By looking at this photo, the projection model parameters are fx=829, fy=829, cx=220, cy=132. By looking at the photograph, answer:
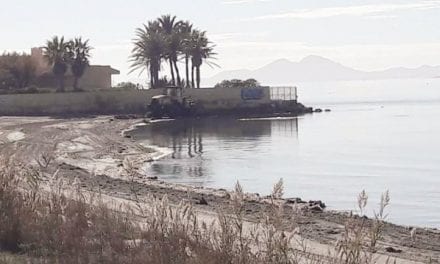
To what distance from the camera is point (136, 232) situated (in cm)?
927

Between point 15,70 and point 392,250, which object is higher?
point 15,70

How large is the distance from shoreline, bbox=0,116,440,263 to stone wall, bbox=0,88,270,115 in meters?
10.5

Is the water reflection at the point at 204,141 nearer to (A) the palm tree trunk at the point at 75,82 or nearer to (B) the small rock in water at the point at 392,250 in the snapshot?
(B) the small rock in water at the point at 392,250

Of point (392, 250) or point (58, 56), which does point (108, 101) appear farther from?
point (392, 250)

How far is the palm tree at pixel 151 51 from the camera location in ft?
327

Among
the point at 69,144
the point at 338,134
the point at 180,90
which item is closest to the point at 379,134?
the point at 338,134

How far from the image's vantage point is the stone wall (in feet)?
294

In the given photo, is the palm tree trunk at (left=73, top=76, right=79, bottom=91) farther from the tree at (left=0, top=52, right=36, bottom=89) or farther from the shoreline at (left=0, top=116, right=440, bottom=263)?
the shoreline at (left=0, top=116, right=440, bottom=263)

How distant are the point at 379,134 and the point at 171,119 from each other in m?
29.1

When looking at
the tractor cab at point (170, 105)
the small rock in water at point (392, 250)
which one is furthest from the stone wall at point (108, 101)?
the small rock in water at point (392, 250)

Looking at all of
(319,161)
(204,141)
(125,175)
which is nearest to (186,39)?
(204,141)

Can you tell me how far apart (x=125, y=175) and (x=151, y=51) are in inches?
2798

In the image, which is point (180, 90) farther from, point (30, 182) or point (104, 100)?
point (30, 182)

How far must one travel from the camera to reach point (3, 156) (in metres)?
11.7
